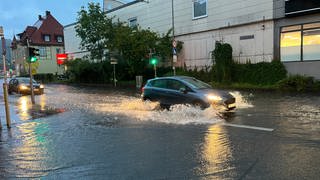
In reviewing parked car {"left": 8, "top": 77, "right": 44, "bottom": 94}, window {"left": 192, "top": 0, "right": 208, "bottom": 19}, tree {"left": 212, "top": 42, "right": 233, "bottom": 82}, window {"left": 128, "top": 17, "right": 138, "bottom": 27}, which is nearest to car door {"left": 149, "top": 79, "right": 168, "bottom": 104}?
tree {"left": 212, "top": 42, "right": 233, "bottom": 82}

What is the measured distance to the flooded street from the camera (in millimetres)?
5816

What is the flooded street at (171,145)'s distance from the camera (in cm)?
582

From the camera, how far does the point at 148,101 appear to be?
1434cm

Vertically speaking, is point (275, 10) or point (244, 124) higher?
point (275, 10)

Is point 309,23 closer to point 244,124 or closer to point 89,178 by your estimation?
point 244,124

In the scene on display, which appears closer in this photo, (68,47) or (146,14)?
(146,14)

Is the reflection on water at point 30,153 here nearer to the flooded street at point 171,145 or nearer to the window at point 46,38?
the flooded street at point 171,145

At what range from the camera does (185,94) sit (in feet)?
40.8

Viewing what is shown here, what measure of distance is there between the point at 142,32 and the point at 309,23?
49.8ft

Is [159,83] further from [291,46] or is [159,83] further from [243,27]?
[243,27]

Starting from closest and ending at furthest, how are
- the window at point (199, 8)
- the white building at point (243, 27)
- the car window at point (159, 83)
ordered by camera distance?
1. the car window at point (159, 83)
2. the white building at point (243, 27)
3. the window at point (199, 8)

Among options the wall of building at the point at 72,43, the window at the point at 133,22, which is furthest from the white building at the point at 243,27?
the wall of building at the point at 72,43

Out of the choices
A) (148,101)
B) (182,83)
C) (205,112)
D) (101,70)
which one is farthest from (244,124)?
(101,70)

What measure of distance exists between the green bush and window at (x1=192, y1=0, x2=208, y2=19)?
1075 cm
